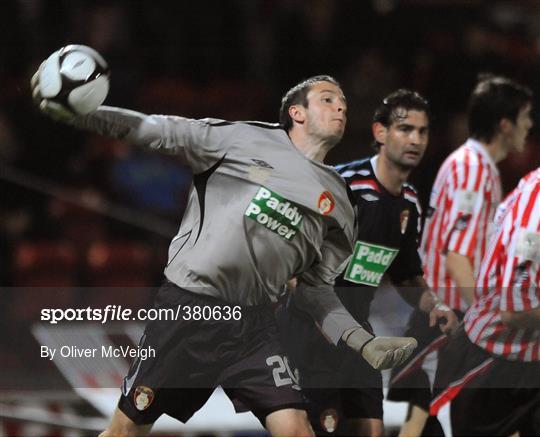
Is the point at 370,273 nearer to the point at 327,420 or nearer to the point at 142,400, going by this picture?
the point at 327,420

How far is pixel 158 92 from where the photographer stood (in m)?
8.38

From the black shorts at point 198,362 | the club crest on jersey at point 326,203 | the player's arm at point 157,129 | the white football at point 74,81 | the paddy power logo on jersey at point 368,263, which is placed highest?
the white football at point 74,81

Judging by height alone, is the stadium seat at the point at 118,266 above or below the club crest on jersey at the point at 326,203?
above

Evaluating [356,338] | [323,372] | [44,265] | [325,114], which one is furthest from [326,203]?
[44,265]

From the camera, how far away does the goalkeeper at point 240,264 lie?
4.08m

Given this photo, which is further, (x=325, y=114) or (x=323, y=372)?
(x=323, y=372)

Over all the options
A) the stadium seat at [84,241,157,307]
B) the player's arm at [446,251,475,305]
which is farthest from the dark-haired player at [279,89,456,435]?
the stadium seat at [84,241,157,307]

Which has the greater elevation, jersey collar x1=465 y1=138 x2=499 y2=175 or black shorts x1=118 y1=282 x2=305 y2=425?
A: jersey collar x1=465 y1=138 x2=499 y2=175

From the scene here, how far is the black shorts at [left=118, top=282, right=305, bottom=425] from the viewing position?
4.10 meters

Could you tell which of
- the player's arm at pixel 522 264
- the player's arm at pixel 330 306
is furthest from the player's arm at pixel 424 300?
the player's arm at pixel 330 306

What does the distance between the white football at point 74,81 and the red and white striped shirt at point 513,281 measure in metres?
1.53

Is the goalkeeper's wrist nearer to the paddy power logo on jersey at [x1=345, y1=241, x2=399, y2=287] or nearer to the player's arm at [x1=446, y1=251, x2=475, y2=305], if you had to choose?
the paddy power logo on jersey at [x1=345, y1=241, x2=399, y2=287]

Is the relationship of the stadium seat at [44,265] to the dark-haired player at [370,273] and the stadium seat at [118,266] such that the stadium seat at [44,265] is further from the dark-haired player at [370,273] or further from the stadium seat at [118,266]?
the dark-haired player at [370,273]

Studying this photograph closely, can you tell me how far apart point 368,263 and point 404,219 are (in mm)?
248
